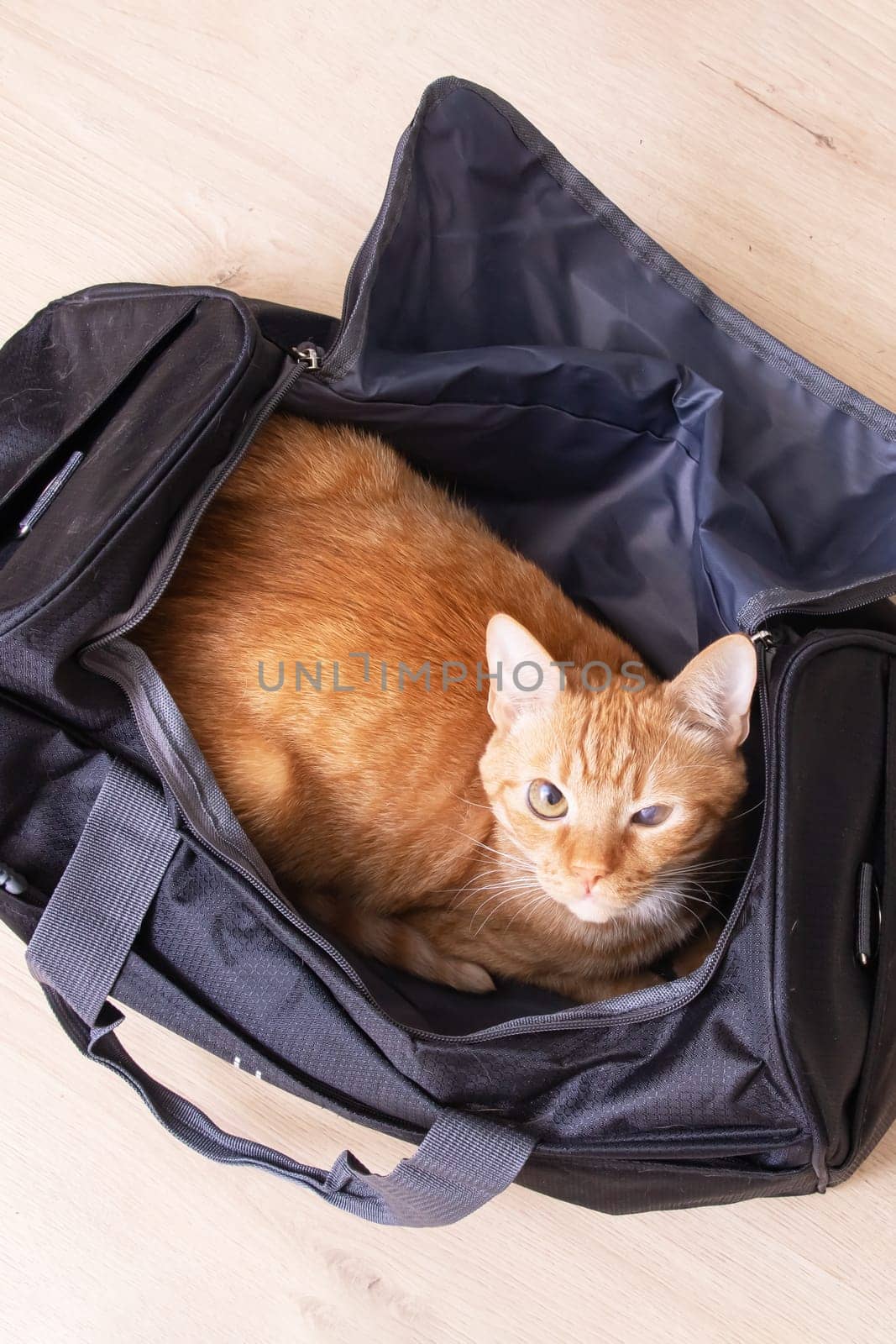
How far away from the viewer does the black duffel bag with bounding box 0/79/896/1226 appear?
1.00 metres

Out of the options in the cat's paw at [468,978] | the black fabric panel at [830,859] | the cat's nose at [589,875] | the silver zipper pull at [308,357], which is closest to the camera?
the black fabric panel at [830,859]

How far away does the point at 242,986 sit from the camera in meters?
1.08

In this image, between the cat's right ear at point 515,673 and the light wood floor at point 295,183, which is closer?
the cat's right ear at point 515,673

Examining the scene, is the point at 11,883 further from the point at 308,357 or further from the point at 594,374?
the point at 594,374

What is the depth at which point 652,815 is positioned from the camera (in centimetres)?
112

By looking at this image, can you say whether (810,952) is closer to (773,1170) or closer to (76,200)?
(773,1170)

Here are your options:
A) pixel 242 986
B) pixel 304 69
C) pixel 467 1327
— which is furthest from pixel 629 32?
pixel 467 1327

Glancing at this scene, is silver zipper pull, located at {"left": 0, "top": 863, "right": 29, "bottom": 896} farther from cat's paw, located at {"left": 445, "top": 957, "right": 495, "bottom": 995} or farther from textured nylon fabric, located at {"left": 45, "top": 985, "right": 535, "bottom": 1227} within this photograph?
cat's paw, located at {"left": 445, "top": 957, "right": 495, "bottom": 995}

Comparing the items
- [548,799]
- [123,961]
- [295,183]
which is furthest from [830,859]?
[295,183]

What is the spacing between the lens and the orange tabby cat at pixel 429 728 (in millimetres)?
1111

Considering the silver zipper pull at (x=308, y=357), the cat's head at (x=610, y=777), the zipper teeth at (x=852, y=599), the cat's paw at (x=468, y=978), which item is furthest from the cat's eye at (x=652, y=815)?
the silver zipper pull at (x=308, y=357)

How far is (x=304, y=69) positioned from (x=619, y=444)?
2.44 ft

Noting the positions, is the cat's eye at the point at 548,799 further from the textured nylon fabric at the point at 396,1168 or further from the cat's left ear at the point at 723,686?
the textured nylon fabric at the point at 396,1168

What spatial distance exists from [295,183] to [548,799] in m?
0.98
